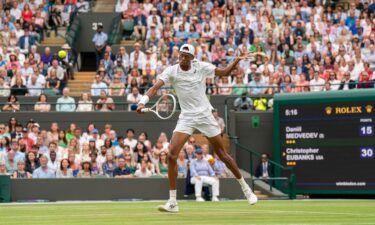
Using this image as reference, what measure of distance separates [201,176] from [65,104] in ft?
21.5

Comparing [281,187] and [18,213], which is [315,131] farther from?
[18,213]

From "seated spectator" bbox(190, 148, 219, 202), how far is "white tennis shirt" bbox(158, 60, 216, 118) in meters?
7.72

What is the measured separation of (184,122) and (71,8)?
2215 centimetres

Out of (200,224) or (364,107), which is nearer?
(200,224)

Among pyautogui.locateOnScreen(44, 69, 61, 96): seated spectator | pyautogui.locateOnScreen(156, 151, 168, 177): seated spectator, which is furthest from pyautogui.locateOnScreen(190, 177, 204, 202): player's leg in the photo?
pyautogui.locateOnScreen(44, 69, 61, 96): seated spectator

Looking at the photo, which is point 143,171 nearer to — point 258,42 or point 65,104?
point 65,104

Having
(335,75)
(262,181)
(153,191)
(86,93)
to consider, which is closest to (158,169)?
(153,191)

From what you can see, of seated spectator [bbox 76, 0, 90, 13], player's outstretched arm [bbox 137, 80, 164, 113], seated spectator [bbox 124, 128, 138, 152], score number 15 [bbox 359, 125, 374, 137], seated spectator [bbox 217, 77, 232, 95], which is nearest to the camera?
player's outstretched arm [bbox 137, 80, 164, 113]

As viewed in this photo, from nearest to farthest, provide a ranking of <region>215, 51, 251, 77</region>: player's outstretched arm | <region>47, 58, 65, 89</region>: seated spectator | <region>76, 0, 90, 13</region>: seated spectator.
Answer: <region>215, 51, 251, 77</region>: player's outstretched arm < <region>47, 58, 65, 89</region>: seated spectator < <region>76, 0, 90, 13</region>: seated spectator

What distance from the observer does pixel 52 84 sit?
3191cm

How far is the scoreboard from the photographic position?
25.5m

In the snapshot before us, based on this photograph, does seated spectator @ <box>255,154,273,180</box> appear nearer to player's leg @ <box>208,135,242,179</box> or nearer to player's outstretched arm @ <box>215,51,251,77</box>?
player's leg @ <box>208,135,242,179</box>

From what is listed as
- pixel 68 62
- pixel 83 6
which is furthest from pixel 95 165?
pixel 83 6

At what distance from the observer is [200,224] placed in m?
13.5
